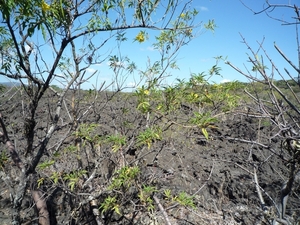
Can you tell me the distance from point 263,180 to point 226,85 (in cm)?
268

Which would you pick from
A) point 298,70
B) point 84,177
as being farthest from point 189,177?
point 298,70

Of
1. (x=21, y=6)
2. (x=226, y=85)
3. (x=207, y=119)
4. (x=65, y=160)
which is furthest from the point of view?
(x=65, y=160)

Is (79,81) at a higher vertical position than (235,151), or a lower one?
higher

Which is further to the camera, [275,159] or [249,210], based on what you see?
[275,159]

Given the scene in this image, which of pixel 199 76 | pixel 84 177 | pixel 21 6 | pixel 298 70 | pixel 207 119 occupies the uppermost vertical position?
pixel 21 6

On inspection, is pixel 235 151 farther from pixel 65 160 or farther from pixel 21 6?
pixel 21 6

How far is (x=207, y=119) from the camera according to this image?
1.65 m

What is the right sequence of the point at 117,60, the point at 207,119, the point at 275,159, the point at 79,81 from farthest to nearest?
the point at 275,159, the point at 117,60, the point at 79,81, the point at 207,119

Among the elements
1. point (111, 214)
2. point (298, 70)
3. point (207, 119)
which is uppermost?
point (298, 70)

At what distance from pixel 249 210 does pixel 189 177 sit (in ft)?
3.97

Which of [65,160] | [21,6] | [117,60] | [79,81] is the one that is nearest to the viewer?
[21,6]

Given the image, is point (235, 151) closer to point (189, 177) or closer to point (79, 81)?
point (189, 177)

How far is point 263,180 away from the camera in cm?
470

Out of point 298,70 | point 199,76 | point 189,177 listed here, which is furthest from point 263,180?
point 298,70
